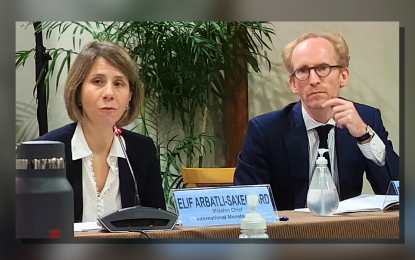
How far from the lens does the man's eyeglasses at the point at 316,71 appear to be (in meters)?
2.15

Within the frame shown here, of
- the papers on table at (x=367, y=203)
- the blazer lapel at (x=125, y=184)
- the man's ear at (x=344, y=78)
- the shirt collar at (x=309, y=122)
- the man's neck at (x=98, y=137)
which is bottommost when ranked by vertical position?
the papers on table at (x=367, y=203)

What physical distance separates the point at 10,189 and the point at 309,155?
139 cm

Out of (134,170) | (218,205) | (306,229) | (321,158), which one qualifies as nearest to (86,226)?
(134,170)

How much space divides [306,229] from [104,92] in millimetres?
1074

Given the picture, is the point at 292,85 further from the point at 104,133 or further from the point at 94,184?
the point at 94,184

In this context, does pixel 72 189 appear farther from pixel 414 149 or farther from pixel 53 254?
pixel 414 149

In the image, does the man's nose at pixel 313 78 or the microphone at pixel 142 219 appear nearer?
the microphone at pixel 142 219

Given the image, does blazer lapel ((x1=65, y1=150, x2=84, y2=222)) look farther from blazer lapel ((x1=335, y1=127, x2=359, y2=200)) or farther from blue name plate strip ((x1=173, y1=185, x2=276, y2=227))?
blazer lapel ((x1=335, y1=127, x2=359, y2=200))

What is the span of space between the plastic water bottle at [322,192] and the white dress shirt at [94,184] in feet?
2.76

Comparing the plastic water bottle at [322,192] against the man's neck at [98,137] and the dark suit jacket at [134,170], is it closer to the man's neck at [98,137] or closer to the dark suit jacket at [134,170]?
the dark suit jacket at [134,170]

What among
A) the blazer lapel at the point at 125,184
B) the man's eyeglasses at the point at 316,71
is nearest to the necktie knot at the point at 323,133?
the man's eyeglasses at the point at 316,71

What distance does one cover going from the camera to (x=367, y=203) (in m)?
2.12

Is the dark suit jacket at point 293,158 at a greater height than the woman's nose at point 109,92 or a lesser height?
lesser

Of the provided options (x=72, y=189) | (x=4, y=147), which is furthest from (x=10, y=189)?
(x=72, y=189)
